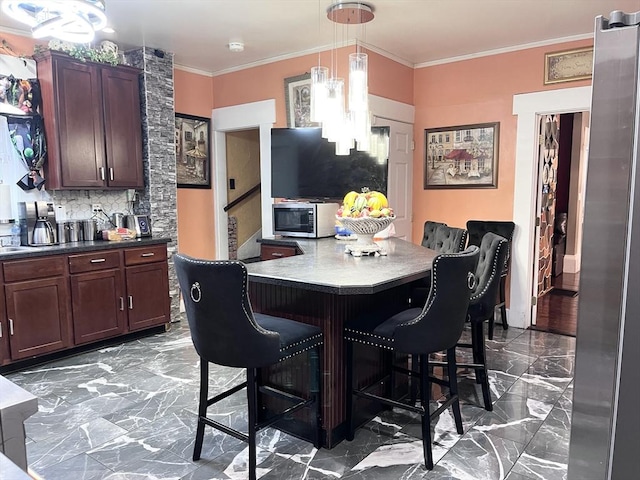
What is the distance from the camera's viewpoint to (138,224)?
462 centimetres

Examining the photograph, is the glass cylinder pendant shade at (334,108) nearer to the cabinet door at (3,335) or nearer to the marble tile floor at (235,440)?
the marble tile floor at (235,440)

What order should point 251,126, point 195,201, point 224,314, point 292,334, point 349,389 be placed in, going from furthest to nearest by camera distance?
point 195,201 < point 251,126 < point 349,389 < point 292,334 < point 224,314

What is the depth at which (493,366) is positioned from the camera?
145 inches

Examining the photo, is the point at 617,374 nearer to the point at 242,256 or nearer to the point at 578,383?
the point at 578,383

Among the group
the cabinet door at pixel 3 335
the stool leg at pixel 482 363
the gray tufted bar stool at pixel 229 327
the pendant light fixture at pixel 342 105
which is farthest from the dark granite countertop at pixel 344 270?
the cabinet door at pixel 3 335

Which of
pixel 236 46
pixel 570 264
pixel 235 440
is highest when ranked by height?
pixel 236 46

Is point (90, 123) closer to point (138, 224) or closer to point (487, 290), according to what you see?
point (138, 224)

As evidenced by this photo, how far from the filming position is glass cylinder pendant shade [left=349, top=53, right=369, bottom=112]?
9.36ft

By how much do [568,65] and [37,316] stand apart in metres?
5.02

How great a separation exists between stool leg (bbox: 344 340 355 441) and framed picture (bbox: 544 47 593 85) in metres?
3.45

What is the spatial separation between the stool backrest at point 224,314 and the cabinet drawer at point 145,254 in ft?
7.84

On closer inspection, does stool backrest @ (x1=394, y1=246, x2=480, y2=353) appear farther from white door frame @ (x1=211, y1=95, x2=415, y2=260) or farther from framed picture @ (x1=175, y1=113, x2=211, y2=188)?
framed picture @ (x1=175, y1=113, x2=211, y2=188)

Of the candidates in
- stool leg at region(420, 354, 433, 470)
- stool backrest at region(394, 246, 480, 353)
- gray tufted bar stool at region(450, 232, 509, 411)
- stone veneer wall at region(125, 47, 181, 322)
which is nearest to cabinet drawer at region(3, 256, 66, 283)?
stone veneer wall at region(125, 47, 181, 322)

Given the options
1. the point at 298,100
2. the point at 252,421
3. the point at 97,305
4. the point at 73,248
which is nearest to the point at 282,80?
the point at 298,100
